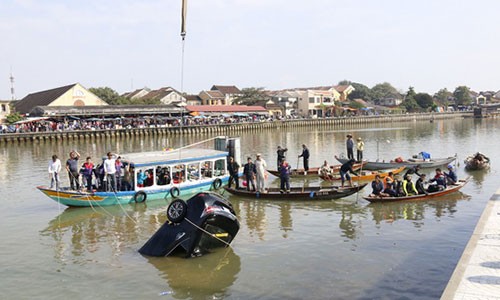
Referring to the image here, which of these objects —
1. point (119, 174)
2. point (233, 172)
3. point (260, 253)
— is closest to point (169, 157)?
point (119, 174)

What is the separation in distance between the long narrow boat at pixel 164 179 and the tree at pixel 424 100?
118 m

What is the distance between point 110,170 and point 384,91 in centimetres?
14352

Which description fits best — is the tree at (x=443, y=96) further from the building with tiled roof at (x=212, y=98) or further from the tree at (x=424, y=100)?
the building with tiled roof at (x=212, y=98)

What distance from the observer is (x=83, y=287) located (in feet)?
37.2

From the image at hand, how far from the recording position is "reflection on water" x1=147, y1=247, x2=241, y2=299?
10.9 m

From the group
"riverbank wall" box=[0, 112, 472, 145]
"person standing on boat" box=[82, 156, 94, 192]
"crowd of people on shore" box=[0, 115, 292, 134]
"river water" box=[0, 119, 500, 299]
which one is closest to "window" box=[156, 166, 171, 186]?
"river water" box=[0, 119, 500, 299]

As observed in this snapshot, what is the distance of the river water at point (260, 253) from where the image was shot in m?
11.0

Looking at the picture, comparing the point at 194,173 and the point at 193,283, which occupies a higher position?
the point at 194,173

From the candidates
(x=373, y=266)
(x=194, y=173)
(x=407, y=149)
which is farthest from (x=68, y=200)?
(x=407, y=149)

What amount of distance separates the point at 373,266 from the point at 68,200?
1280cm

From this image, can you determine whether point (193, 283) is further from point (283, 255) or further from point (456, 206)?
point (456, 206)

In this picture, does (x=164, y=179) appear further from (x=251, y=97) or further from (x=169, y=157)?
(x=251, y=97)

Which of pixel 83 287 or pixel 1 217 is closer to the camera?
pixel 83 287

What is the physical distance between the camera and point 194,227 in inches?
505
